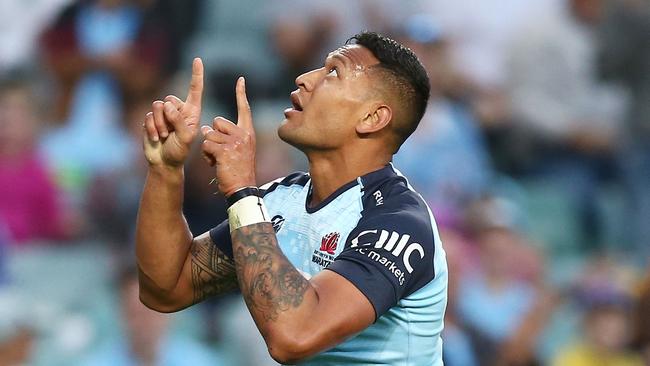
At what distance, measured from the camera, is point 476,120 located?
31.7 feet

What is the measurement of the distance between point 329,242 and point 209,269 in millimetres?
595

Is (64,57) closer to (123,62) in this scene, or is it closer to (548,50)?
(123,62)

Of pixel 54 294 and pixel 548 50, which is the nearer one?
pixel 54 294

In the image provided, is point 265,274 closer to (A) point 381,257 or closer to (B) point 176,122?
(A) point 381,257

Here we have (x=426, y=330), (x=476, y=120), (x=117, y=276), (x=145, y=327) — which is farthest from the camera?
(x=476, y=120)

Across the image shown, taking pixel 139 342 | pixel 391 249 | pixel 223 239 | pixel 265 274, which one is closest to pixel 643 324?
pixel 139 342

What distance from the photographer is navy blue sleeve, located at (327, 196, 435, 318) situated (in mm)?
3727

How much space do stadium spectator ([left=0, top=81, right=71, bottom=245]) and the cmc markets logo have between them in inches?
180

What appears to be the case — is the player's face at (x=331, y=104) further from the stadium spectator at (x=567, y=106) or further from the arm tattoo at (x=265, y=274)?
the stadium spectator at (x=567, y=106)

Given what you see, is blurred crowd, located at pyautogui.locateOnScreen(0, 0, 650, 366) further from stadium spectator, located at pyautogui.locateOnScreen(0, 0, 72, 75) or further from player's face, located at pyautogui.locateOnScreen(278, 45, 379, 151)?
player's face, located at pyautogui.locateOnScreen(278, 45, 379, 151)

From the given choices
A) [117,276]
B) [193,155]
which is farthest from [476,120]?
[117,276]

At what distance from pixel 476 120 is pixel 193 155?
2.50 metres

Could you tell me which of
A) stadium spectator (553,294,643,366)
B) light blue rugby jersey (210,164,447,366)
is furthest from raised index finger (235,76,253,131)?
stadium spectator (553,294,643,366)

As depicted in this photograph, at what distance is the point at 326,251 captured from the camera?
4.01 metres
